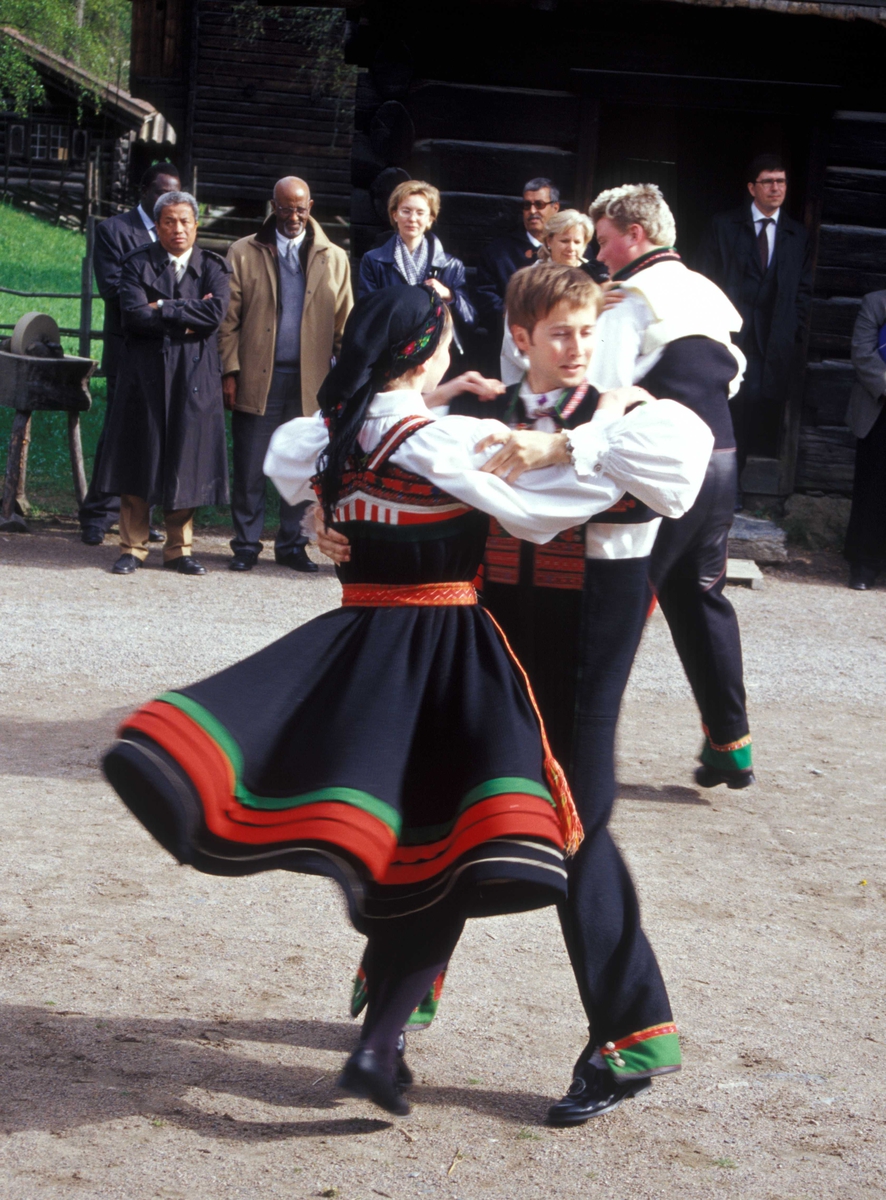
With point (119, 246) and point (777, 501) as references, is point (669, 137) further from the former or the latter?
point (119, 246)

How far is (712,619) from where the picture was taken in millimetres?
4844

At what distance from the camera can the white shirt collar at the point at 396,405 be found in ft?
9.05

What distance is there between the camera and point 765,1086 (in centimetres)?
303

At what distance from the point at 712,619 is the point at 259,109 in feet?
69.4

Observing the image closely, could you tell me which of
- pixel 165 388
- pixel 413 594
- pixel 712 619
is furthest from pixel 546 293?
pixel 165 388

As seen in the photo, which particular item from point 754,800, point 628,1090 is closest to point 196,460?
point 754,800

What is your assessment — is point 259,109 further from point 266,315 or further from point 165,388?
point 165,388

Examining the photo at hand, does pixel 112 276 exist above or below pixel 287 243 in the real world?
below

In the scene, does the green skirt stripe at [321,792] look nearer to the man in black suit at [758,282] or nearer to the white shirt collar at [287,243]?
the white shirt collar at [287,243]

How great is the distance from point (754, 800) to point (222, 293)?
4269 mm

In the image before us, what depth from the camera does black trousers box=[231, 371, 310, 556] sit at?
7.98 meters

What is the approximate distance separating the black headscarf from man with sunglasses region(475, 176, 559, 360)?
525 cm

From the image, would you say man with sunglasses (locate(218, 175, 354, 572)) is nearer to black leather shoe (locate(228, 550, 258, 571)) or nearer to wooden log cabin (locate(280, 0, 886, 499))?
black leather shoe (locate(228, 550, 258, 571))

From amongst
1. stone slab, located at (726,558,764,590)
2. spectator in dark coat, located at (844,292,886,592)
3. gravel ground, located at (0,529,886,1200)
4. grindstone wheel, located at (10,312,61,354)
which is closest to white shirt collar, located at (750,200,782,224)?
spectator in dark coat, located at (844,292,886,592)
